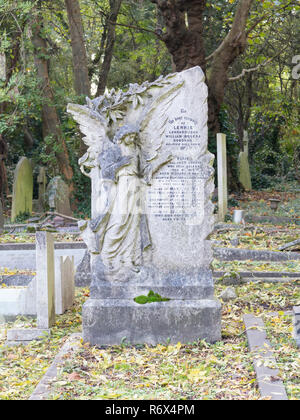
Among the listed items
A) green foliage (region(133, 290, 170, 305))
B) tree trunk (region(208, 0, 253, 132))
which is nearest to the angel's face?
green foliage (region(133, 290, 170, 305))

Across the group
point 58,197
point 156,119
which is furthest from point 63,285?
point 58,197

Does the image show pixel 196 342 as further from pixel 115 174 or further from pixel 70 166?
pixel 70 166

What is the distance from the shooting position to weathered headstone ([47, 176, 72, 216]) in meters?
14.9

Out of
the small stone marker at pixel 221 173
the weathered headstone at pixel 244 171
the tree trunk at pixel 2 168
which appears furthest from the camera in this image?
the weathered headstone at pixel 244 171

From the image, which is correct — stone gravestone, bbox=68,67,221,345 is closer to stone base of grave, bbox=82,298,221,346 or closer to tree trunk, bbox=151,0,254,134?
stone base of grave, bbox=82,298,221,346

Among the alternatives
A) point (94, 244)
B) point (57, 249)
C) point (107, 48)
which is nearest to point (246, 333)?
point (94, 244)

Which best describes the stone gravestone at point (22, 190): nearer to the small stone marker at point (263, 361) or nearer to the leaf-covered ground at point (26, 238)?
the leaf-covered ground at point (26, 238)

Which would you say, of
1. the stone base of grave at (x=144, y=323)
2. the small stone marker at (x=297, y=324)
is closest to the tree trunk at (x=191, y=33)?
the stone base of grave at (x=144, y=323)

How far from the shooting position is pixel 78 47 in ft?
54.8

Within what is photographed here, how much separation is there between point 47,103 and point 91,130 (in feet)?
35.6

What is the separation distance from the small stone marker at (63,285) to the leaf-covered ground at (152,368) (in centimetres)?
31

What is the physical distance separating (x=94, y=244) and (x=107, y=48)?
1446cm

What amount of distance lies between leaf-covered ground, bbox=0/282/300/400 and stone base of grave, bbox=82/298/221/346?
10 cm

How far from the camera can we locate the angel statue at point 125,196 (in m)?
6.05
